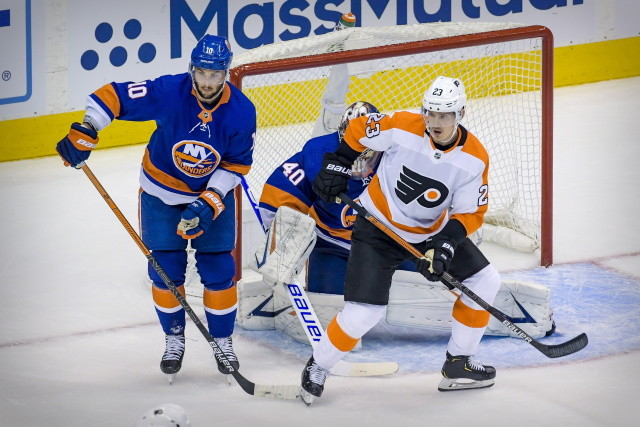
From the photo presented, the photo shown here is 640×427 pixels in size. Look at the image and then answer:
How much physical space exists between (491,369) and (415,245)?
0.48 meters

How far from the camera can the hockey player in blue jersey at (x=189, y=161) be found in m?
4.20

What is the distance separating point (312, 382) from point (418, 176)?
713mm

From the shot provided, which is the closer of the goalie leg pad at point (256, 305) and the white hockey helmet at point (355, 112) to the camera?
the white hockey helmet at point (355, 112)

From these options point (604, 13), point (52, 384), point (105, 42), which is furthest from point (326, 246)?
point (604, 13)

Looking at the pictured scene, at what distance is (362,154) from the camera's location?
4.62 m

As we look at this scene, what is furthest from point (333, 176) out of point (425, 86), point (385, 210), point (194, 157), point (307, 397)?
point (425, 86)

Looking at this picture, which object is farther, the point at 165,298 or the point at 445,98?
the point at 165,298

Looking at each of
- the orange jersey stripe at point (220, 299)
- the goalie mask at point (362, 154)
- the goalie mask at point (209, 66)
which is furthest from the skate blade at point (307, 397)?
the goalie mask at point (209, 66)

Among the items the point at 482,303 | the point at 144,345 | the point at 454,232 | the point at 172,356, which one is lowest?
the point at 144,345

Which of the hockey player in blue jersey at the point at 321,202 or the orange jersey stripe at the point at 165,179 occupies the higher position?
the orange jersey stripe at the point at 165,179

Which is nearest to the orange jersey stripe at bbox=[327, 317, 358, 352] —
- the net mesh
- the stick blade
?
the stick blade

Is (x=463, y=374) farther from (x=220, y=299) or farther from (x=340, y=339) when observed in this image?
(x=220, y=299)

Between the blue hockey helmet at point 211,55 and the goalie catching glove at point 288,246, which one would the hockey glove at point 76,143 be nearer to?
the blue hockey helmet at point 211,55

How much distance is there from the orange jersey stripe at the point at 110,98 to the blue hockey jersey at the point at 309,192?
0.74 metres
